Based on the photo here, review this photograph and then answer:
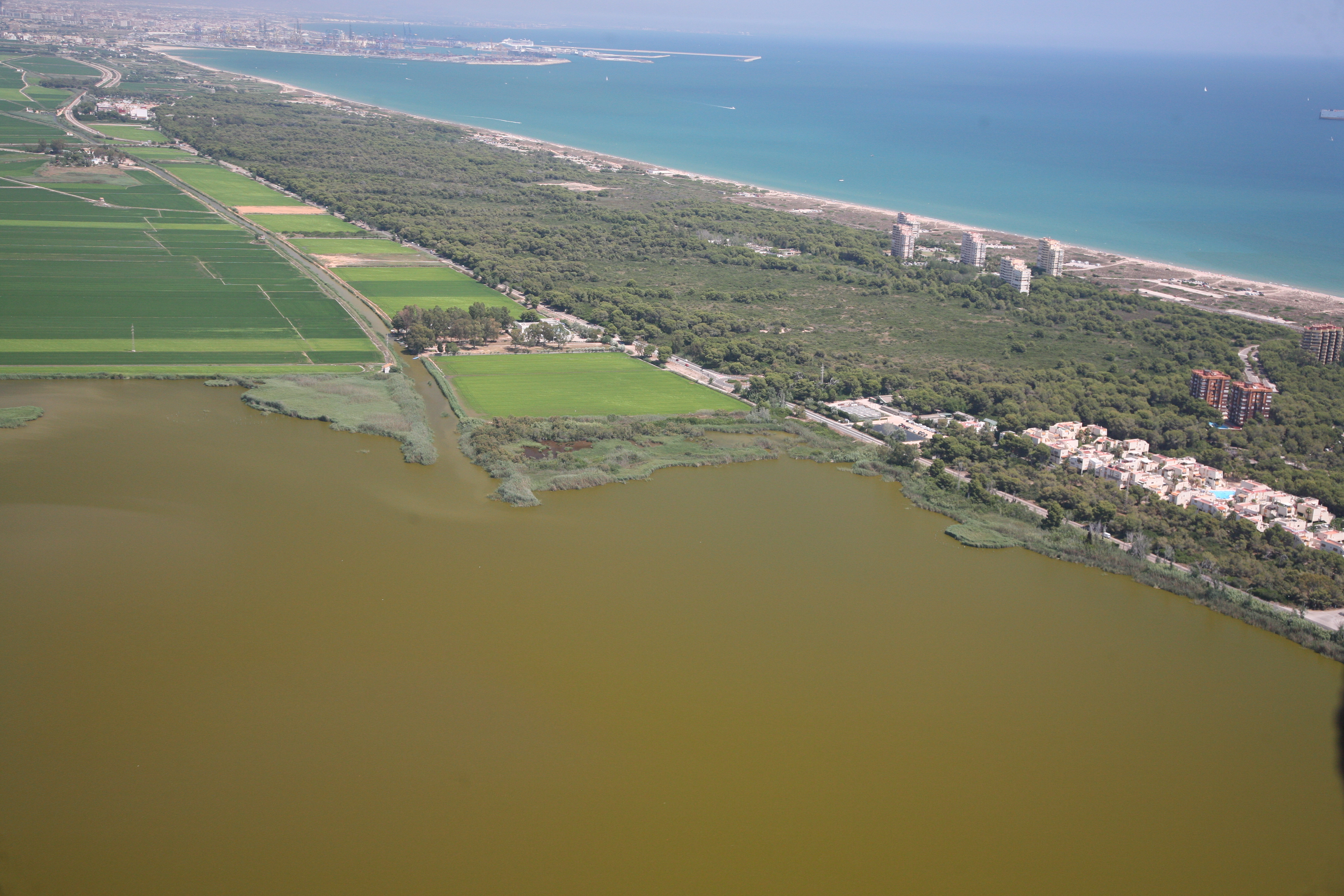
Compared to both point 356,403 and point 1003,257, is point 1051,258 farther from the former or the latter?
point 356,403

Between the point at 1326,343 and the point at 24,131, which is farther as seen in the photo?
the point at 24,131

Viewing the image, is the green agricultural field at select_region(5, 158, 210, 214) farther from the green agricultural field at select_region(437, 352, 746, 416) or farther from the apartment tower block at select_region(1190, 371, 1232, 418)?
the apartment tower block at select_region(1190, 371, 1232, 418)

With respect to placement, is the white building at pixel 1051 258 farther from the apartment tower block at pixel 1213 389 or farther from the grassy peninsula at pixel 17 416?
the grassy peninsula at pixel 17 416

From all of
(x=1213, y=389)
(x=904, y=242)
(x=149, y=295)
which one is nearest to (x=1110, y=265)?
(x=904, y=242)

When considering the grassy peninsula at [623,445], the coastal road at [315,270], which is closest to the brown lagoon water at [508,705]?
the grassy peninsula at [623,445]

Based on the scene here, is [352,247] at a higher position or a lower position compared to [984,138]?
lower

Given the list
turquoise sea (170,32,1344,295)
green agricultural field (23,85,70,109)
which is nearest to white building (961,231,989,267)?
turquoise sea (170,32,1344,295)

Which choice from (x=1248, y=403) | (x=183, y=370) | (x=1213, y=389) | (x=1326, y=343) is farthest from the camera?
(x=1326, y=343)

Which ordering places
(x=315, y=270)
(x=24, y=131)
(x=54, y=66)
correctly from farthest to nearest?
(x=54, y=66) < (x=24, y=131) < (x=315, y=270)
